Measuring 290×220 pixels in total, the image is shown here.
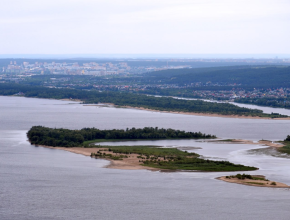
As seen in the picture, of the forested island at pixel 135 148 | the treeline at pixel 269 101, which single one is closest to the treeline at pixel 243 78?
the treeline at pixel 269 101

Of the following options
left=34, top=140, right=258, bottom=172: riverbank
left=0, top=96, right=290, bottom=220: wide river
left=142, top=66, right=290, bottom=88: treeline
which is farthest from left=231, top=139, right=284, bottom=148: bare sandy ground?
left=142, top=66, right=290, bottom=88: treeline

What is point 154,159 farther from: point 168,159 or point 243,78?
point 243,78

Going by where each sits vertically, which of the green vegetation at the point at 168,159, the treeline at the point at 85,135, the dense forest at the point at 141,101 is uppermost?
the green vegetation at the point at 168,159

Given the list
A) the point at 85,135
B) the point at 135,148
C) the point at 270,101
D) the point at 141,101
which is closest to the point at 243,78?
the point at 270,101

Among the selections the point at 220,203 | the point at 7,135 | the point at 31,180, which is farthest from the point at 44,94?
the point at 220,203

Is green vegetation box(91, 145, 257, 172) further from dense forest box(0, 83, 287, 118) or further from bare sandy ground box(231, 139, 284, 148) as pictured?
dense forest box(0, 83, 287, 118)

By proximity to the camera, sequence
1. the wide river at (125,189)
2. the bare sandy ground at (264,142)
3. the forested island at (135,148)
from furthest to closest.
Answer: the bare sandy ground at (264,142)
the forested island at (135,148)
the wide river at (125,189)

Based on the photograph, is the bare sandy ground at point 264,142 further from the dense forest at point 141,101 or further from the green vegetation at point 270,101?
the green vegetation at point 270,101
